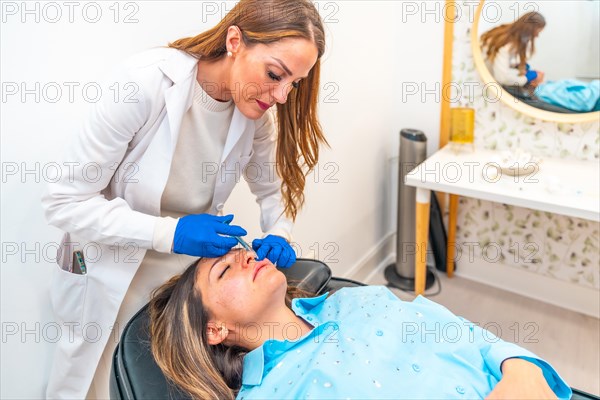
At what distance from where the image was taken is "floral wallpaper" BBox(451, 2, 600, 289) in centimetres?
215

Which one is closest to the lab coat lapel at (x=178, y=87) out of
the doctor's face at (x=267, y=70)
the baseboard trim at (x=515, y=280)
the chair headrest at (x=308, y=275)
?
the doctor's face at (x=267, y=70)

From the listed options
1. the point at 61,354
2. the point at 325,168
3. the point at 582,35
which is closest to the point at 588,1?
the point at 582,35

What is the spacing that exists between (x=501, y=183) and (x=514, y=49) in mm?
680

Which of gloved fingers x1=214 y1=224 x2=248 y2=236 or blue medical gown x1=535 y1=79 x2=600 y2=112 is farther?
blue medical gown x1=535 y1=79 x2=600 y2=112

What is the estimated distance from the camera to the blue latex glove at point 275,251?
134 cm

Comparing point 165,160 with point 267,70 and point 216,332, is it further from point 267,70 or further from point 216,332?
point 216,332

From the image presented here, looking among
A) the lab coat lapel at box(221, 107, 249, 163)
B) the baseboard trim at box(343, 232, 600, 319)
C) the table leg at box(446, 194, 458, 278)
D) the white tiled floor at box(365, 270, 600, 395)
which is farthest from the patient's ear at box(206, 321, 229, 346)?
the table leg at box(446, 194, 458, 278)

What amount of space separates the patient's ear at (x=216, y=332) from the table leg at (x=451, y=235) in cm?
173

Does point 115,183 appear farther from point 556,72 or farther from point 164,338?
point 556,72

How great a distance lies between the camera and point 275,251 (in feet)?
4.40

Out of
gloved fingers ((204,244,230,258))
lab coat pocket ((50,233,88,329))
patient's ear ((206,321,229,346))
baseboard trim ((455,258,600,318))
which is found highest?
gloved fingers ((204,244,230,258))

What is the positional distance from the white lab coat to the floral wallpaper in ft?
4.74

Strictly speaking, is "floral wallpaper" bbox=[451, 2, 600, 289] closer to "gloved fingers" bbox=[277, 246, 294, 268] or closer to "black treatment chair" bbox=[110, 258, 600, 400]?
"black treatment chair" bbox=[110, 258, 600, 400]

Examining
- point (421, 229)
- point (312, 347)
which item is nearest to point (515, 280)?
point (421, 229)
